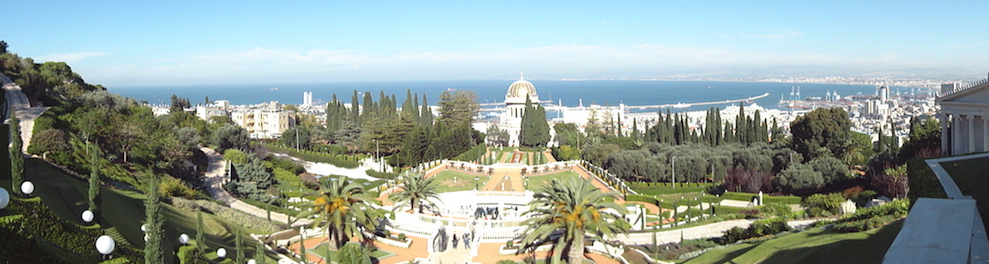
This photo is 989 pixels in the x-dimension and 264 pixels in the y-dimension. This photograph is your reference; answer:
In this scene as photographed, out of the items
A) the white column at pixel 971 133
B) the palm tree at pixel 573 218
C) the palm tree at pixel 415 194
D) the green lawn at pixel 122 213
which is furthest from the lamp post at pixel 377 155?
the white column at pixel 971 133

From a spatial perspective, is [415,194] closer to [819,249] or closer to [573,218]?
[573,218]

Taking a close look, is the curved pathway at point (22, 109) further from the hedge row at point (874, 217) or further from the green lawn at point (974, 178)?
the green lawn at point (974, 178)

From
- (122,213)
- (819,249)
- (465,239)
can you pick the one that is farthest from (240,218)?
(819,249)

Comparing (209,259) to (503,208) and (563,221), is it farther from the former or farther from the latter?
(503,208)

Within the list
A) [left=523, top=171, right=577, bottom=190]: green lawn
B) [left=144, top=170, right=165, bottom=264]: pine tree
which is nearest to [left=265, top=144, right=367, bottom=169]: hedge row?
[left=523, top=171, right=577, bottom=190]: green lawn

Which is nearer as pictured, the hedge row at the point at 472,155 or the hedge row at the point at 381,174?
the hedge row at the point at 381,174

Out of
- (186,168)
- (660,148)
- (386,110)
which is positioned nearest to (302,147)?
(386,110)
